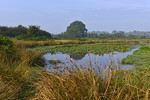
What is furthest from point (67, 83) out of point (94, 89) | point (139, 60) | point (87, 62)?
point (139, 60)

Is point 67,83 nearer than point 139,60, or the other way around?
point 67,83

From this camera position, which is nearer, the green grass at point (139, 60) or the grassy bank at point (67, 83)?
the grassy bank at point (67, 83)

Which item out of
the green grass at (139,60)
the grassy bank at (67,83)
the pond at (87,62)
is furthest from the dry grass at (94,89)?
the green grass at (139,60)

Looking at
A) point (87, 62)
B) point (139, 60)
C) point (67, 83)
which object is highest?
→ point (87, 62)

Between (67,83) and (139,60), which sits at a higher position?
(67,83)

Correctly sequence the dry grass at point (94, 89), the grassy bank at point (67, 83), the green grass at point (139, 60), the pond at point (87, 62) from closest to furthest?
the dry grass at point (94, 89) → the grassy bank at point (67, 83) → the pond at point (87, 62) → the green grass at point (139, 60)

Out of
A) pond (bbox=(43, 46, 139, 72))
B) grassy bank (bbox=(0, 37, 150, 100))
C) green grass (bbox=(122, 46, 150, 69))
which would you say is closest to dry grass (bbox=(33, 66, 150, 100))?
grassy bank (bbox=(0, 37, 150, 100))

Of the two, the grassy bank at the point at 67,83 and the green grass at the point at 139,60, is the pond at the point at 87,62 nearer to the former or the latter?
the grassy bank at the point at 67,83

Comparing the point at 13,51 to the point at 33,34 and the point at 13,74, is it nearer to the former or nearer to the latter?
the point at 13,74

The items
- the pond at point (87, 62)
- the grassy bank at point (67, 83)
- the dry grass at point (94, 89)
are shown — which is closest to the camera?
the dry grass at point (94, 89)

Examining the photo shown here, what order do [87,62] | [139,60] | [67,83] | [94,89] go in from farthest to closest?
[139,60] → [87,62] → [67,83] → [94,89]

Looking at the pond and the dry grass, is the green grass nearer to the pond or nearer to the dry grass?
the pond

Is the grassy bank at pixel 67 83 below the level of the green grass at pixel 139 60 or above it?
above

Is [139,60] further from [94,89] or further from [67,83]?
[94,89]
